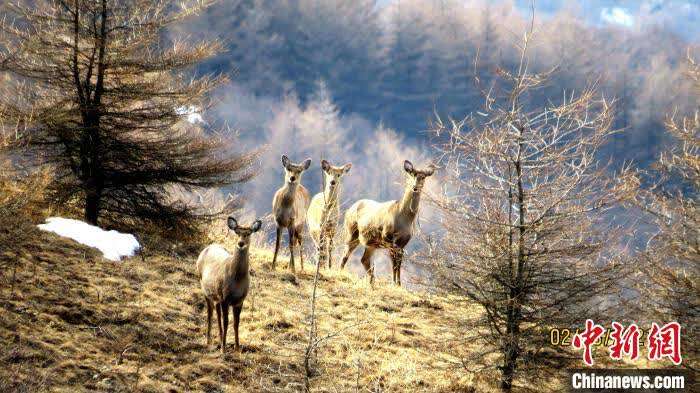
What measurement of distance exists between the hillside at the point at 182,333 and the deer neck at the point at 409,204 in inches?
65.4

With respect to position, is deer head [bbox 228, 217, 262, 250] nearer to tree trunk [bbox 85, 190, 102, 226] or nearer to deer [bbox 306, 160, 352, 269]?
deer [bbox 306, 160, 352, 269]

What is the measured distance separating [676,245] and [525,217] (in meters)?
2.47

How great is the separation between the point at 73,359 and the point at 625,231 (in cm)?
737

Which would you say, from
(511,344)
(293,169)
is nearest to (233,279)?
(511,344)

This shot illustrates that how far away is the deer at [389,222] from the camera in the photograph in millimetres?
12297

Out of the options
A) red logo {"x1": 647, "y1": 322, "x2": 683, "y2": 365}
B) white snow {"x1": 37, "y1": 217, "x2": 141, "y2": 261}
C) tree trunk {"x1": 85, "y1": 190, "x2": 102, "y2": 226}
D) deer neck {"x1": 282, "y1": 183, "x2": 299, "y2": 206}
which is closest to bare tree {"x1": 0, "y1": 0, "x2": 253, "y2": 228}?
tree trunk {"x1": 85, "y1": 190, "x2": 102, "y2": 226}

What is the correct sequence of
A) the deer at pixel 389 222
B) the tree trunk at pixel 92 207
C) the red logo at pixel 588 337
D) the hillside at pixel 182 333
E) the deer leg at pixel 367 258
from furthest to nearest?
the tree trunk at pixel 92 207
the deer leg at pixel 367 258
the deer at pixel 389 222
the red logo at pixel 588 337
the hillside at pixel 182 333

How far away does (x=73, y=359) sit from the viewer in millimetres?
8023

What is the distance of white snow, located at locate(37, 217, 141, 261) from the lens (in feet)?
42.2

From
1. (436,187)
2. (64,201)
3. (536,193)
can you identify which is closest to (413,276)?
(436,187)

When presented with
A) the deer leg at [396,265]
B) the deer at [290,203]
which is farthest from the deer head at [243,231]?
the deer at [290,203]

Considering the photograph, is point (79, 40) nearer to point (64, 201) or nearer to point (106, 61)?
point (106, 61)

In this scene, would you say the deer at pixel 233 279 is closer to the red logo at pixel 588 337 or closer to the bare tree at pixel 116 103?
the red logo at pixel 588 337

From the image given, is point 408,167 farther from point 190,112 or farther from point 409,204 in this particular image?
point 190,112
